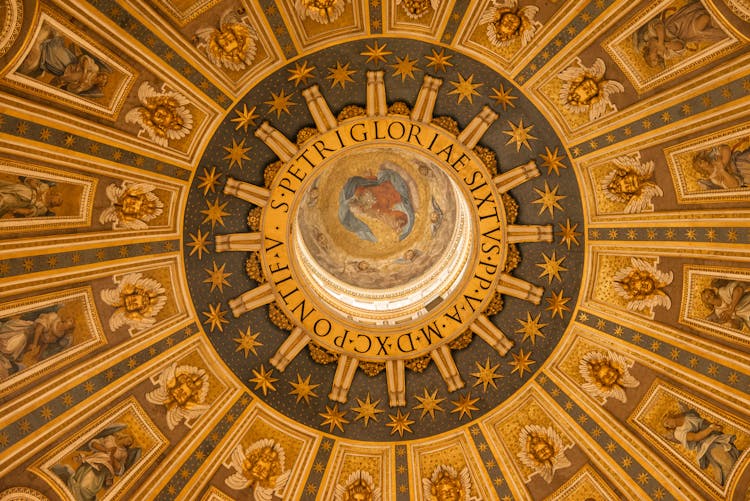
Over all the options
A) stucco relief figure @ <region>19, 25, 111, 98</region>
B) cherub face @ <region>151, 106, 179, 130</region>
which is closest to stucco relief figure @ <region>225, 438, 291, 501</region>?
cherub face @ <region>151, 106, 179, 130</region>

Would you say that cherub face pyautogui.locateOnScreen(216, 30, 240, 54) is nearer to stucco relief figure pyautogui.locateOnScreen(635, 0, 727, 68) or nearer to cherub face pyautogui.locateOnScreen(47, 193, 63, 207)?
cherub face pyautogui.locateOnScreen(47, 193, 63, 207)

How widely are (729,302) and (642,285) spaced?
6.55 feet

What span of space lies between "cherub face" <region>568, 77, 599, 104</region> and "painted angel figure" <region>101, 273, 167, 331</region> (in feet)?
37.6

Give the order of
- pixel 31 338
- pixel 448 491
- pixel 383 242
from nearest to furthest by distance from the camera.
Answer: pixel 31 338
pixel 448 491
pixel 383 242

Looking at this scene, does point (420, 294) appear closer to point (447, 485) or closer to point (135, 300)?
point (447, 485)

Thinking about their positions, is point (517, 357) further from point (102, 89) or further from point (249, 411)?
point (102, 89)

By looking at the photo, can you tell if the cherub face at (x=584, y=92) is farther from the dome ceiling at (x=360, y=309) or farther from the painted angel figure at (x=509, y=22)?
the painted angel figure at (x=509, y=22)

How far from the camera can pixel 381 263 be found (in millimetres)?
21672

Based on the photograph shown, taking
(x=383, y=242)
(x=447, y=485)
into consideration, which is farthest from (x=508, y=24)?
(x=447, y=485)

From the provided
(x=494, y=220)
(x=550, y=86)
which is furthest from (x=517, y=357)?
(x=550, y=86)

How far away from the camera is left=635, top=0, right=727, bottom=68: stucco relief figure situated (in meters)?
13.4

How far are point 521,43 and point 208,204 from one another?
28.8 ft

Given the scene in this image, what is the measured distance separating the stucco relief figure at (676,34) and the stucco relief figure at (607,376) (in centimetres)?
743

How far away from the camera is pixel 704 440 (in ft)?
51.3
